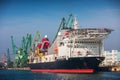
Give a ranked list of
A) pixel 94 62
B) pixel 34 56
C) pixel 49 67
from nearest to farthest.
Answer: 1. pixel 94 62
2. pixel 49 67
3. pixel 34 56

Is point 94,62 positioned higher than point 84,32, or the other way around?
point 84,32

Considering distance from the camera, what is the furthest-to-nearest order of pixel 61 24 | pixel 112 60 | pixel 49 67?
1. pixel 112 60
2. pixel 61 24
3. pixel 49 67

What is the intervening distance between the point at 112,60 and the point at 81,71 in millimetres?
61331

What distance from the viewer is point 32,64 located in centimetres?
6550

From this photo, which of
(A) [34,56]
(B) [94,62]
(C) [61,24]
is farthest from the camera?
(A) [34,56]

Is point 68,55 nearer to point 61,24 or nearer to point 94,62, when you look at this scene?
point 94,62

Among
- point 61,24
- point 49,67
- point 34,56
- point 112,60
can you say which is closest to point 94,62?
point 49,67

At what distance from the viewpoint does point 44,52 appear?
65.4m

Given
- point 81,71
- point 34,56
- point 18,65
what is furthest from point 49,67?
point 18,65

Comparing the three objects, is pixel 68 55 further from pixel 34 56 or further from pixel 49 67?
pixel 34 56

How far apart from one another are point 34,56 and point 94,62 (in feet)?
85.0

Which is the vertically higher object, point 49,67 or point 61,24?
point 61,24

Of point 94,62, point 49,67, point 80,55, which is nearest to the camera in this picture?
point 94,62

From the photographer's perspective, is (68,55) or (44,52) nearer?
(68,55)
